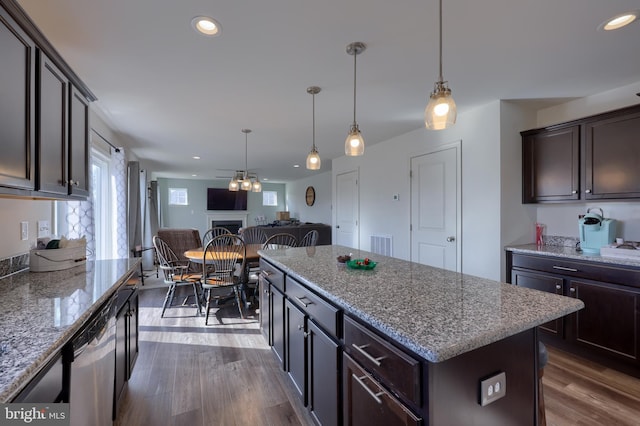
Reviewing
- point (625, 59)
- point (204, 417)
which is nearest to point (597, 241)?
point (625, 59)

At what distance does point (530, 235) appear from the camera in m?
3.24

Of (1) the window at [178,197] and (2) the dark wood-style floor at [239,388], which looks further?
(1) the window at [178,197]

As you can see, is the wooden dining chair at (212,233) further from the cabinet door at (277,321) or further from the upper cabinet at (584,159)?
the upper cabinet at (584,159)

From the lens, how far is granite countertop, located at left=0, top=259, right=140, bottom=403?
2.54 ft

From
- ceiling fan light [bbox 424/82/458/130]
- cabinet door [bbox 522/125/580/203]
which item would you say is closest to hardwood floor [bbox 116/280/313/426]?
ceiling fan light [bbox 424/82/458/130]

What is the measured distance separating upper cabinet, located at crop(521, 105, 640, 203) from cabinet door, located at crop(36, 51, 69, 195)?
3.93 meters

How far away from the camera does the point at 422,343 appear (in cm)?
87

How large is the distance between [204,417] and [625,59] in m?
3.91

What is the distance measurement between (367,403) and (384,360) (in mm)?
255

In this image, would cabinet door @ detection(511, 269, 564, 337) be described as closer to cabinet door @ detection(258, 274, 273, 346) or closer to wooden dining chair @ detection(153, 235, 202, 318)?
cabinet door @ detection(258, 274, 273, 346)

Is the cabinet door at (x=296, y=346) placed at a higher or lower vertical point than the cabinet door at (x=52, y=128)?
lower

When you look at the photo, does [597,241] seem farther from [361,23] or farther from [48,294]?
[48,294]

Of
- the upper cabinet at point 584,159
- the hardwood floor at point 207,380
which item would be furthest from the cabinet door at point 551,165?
the hardwood floor at point 207,380

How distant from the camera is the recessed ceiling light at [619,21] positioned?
1.70m
